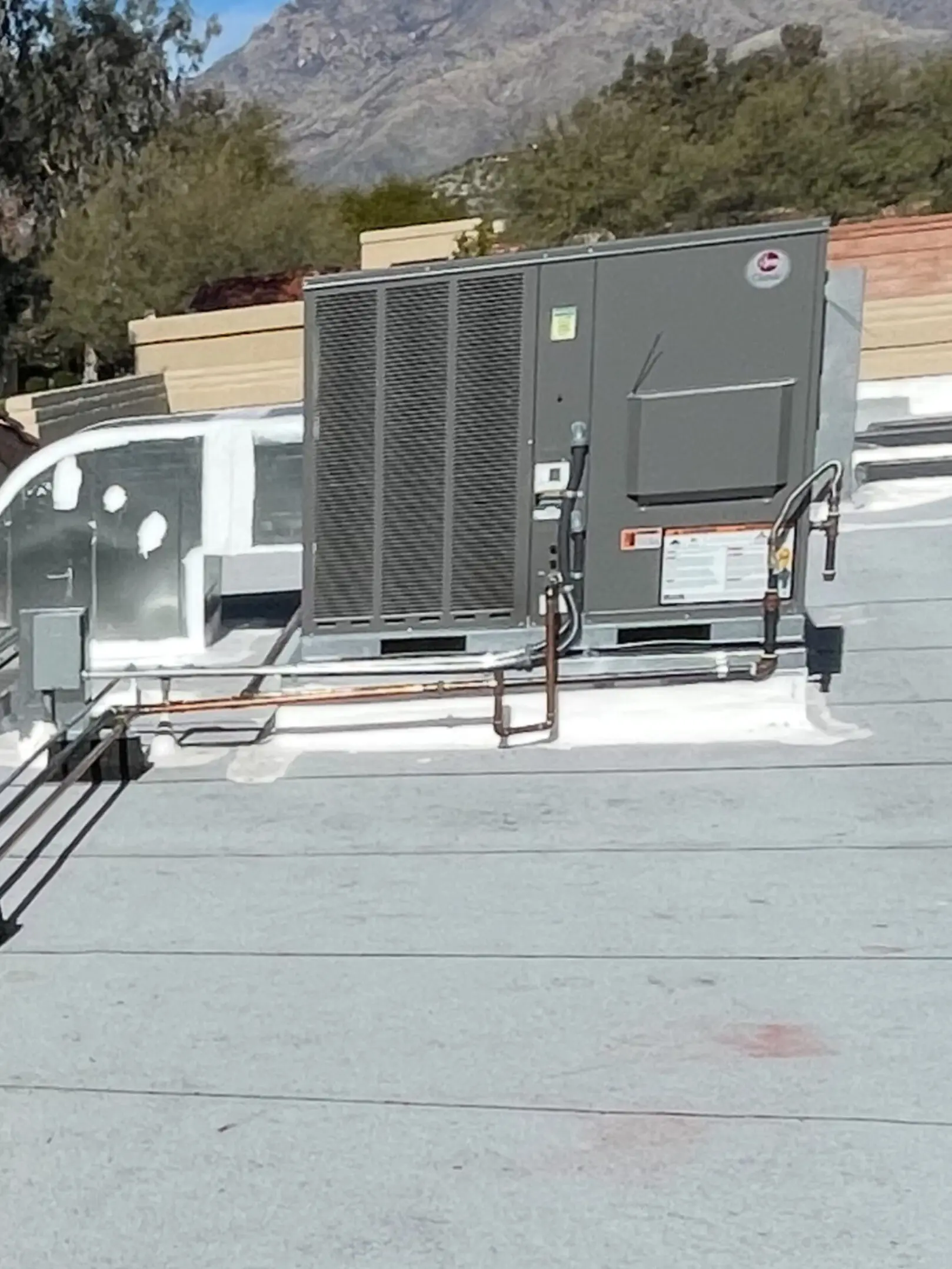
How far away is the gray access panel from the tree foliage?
16554 mm

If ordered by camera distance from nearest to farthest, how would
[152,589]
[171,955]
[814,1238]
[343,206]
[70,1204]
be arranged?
[814,1238] < [70,1204] < [171,955] < [152,589] < [343,206]

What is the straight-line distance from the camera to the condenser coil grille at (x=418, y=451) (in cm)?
448

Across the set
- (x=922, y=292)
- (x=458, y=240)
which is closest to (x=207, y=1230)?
(x=922, y=292)

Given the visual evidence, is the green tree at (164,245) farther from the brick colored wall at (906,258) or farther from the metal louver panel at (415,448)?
the metal louver panel at (415,448)

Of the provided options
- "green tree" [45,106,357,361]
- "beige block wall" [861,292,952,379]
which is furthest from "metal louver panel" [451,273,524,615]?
"green tree" [45,106,357,361]

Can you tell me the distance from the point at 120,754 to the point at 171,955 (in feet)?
4.35

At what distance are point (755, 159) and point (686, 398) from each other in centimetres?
1941

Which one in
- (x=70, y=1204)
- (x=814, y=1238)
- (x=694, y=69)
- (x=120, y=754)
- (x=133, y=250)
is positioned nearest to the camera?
(x=814, y=1238)

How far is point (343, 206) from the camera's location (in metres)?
30.9

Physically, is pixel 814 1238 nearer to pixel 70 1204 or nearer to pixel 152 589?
pixel 70 1204

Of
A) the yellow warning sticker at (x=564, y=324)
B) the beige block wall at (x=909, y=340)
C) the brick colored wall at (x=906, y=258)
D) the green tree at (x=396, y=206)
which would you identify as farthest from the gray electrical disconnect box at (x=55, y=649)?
the green tree at (x=396, y=206)

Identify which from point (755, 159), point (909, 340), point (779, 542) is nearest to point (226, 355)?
point (909, 340)

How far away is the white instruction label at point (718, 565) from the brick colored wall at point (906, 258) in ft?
42.5

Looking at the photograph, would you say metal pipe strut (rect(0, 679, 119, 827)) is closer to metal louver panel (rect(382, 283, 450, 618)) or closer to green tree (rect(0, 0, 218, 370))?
metal louver panel (rect(382, 283, 450, 618))
